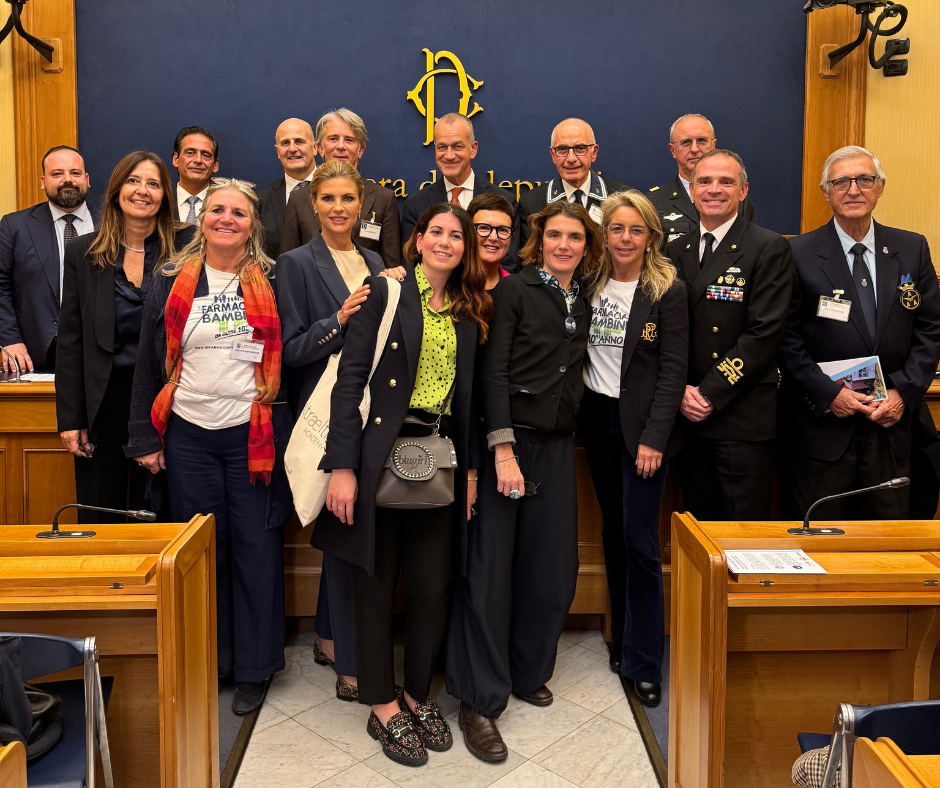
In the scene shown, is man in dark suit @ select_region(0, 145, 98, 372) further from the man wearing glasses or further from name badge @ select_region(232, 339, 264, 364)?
the man wearing glasses

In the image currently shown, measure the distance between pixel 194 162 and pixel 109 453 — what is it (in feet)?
5.23

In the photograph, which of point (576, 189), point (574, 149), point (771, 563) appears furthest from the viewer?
point (576, 189)

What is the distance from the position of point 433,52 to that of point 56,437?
2.80 m

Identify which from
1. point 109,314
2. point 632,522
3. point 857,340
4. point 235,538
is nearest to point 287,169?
point 109,314

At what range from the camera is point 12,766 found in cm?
115

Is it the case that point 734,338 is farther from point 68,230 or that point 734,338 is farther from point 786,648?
point 68,230

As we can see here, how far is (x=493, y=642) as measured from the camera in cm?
261

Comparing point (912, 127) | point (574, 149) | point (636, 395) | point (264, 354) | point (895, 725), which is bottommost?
point (895, 725)

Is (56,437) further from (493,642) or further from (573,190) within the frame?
(573,190)

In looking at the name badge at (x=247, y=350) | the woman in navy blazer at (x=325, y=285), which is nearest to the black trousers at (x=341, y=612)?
the woman in navy blazer at (x=325, y=285)

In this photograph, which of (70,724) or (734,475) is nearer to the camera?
(70,724)

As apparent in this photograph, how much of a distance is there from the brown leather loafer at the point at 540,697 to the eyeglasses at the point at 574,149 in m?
2.05

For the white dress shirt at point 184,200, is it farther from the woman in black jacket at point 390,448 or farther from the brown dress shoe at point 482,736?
the brown dress shoe at point 482,736

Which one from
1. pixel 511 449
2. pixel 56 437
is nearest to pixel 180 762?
pixel 511 449
